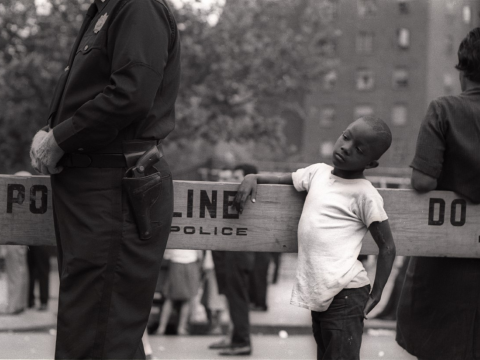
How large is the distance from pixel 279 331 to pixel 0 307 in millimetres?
4344

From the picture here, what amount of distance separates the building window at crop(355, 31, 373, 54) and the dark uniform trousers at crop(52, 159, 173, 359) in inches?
2197

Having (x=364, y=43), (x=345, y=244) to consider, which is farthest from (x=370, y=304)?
(x=364, y=43)

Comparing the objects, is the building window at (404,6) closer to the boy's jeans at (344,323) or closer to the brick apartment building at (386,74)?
the brick apartment building at (386,74)

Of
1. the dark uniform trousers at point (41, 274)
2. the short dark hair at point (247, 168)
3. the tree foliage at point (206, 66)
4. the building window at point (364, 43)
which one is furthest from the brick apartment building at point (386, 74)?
the short dark hair at point (247, 168)

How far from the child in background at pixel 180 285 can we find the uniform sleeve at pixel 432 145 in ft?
20.4

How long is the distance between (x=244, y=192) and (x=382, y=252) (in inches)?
26.3

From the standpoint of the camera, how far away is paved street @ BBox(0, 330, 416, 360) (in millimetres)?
7902

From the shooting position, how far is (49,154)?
285 centimetres

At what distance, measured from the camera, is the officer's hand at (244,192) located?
3.44 meters

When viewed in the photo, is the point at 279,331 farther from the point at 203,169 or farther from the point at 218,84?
the point at 218,84

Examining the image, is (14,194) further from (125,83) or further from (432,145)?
(432,145)

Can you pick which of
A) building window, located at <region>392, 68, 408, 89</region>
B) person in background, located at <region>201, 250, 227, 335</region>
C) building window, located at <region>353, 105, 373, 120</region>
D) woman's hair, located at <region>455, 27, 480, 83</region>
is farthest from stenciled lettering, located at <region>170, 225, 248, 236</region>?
building window, located at <region>392, 68, 408, 89</region>

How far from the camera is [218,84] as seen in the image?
18.2 meters

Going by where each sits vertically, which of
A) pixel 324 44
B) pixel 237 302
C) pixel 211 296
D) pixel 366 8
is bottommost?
pixel 211 296
